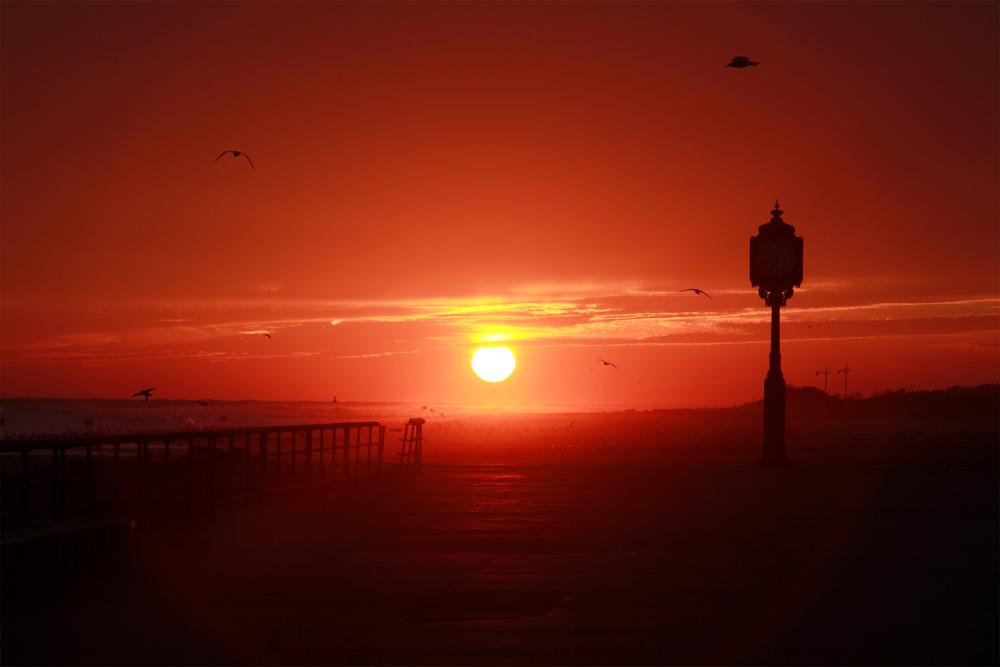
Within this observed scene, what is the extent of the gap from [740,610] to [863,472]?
2004 centimetres

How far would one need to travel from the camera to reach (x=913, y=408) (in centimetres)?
9825

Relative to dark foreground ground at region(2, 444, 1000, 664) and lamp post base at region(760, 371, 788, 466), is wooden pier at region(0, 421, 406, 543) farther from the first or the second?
lamp post base at region(760, 371, 788, 466)

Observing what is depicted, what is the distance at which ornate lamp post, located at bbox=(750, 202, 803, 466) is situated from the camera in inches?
1172

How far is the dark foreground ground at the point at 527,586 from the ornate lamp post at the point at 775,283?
9.73 metres

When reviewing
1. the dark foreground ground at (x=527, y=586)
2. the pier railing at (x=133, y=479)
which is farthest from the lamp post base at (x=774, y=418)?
the pier railing at (x=133, y=479)

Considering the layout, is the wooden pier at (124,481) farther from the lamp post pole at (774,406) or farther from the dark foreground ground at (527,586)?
the lamp post pole at (774,406)

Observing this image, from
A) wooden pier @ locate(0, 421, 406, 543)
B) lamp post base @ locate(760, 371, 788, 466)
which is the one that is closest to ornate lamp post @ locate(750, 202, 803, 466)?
lamp post base @ locate(760, 371, 788, 466)

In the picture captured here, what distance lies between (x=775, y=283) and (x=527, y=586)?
802 inches

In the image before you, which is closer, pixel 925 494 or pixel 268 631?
pixel 268 631

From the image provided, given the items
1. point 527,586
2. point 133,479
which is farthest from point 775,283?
point 527,586

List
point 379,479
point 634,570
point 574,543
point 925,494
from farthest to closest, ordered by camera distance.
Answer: point 379,479
point 925,494
point 574,543
point 634,570

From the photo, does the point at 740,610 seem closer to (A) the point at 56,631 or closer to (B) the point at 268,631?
(B) the point at 268,631

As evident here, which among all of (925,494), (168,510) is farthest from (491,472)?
(168,510)

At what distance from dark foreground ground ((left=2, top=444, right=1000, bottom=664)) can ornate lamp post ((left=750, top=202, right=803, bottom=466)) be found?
31.9 ft
